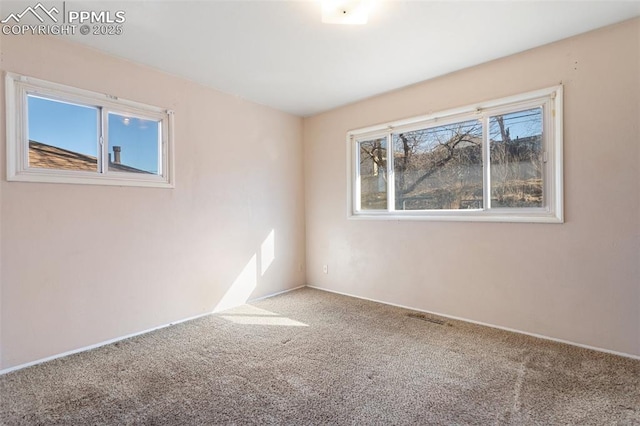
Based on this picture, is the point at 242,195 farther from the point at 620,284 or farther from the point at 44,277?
the point at 620,284

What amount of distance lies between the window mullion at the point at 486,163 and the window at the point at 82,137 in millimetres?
3161

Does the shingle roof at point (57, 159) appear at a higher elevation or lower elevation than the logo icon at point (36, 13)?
lower

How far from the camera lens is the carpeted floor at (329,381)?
5.75 ft

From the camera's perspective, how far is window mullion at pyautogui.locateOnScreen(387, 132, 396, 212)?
3.81m

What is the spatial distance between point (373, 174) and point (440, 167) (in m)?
0.88

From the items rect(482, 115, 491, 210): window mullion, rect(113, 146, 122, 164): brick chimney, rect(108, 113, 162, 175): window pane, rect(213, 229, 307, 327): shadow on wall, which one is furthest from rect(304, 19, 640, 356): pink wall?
rect(113, 146, 122, 164): brick chimney

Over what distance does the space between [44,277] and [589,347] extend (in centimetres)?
438

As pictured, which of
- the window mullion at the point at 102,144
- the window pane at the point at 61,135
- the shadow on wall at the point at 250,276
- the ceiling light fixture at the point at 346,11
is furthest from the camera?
the shadow on wall at the point at 250,276

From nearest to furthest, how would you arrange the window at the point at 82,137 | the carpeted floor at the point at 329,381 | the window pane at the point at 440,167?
the carpeted floor at the point at 329,381, the window at the point at 82,137, the window pane at the point at 440,167

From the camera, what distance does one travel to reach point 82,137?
266cm

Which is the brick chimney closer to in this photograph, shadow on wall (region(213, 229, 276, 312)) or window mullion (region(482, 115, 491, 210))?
shadow on wall (region(213, 229, 276, 312))

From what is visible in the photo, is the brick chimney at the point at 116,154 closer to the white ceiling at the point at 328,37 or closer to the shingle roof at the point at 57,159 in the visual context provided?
the shingle roof at the point at 57,159

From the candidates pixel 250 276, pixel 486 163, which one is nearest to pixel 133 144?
pixel 250 276

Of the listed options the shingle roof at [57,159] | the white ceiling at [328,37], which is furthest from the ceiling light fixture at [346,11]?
the shingle roof at [57,159]
